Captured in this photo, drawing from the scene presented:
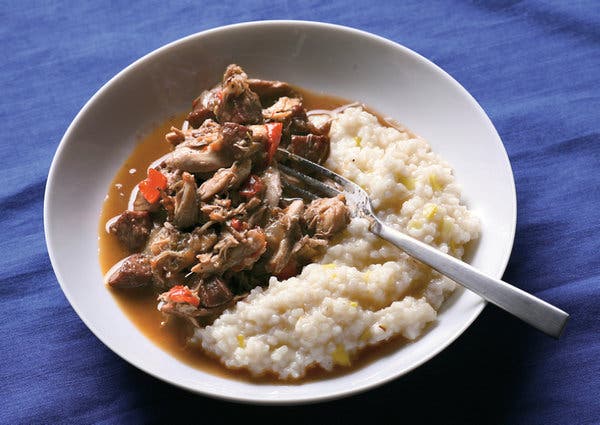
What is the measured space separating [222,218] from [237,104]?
1067mm

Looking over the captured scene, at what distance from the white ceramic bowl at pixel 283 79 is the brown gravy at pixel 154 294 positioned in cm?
6

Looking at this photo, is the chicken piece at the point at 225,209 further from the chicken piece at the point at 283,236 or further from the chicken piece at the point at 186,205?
the chicken piece at the point at 283,236

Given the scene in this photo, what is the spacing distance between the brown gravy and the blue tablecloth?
265 mm

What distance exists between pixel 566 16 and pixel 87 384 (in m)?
5.63

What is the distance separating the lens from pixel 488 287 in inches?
196

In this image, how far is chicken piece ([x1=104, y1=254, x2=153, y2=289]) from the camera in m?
5.59

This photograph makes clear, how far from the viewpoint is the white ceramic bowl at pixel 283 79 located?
5.13 metres

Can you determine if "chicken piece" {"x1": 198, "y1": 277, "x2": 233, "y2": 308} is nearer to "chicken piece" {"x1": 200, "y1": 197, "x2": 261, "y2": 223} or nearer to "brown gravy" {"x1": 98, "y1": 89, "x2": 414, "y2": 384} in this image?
"brown gravy" {"x1": 98, "y1": 89, "x2": 414, "y2": 384}

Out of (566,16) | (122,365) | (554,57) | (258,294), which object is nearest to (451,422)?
(258,294)

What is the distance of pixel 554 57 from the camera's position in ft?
23.1

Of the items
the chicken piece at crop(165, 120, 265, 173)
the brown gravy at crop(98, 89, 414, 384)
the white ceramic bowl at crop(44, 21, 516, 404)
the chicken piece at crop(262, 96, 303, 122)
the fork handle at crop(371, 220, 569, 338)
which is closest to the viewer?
the fork handle at crop(371, 220, 569, 338)

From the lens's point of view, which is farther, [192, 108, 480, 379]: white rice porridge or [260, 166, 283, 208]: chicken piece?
[260, 166, 283, 208]: chicken piece

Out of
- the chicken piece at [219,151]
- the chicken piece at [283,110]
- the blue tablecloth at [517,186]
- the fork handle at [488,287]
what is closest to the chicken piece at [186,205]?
the chicken piece at [219,151]

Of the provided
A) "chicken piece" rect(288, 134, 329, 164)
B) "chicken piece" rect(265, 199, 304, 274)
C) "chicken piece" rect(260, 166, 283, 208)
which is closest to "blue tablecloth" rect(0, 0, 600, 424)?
"chicken piece" rect(265, 199, 304, 274)
